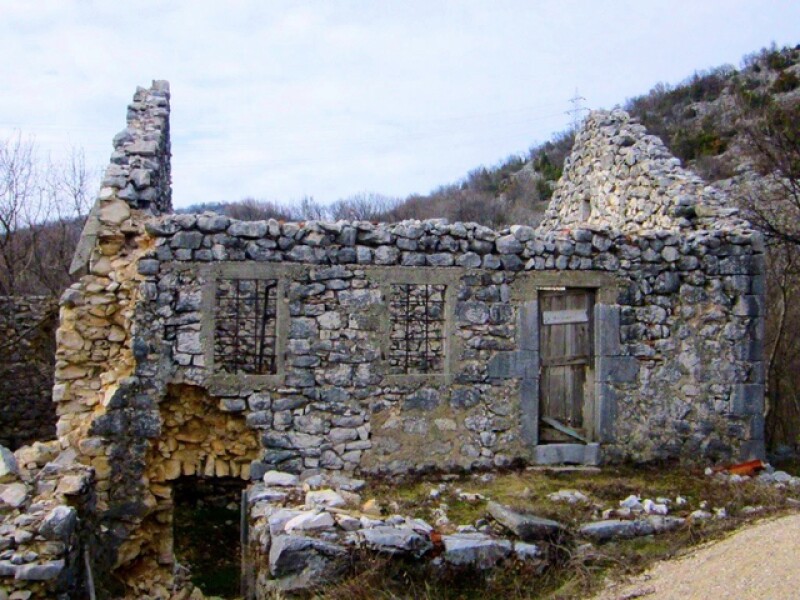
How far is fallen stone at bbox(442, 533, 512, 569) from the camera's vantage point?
698 centimetres

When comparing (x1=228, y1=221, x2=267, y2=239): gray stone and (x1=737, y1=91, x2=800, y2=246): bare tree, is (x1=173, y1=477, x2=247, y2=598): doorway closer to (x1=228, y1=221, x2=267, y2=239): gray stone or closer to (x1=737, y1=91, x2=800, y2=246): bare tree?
(x1=228, y1=221, x2=267, y2=239): gray stone

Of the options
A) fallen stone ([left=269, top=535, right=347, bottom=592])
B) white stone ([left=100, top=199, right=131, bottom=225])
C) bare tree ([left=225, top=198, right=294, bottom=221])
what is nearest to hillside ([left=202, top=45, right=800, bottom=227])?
bare tree ([left=225, top=198, right=294, bottom=221])

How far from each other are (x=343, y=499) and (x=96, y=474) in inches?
108

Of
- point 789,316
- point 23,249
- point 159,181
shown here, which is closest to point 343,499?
point 159,181

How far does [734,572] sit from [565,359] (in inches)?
178

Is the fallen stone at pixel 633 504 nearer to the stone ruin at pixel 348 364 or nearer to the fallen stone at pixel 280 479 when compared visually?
the stone ruin at pixel 348 364

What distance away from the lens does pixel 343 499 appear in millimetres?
8180

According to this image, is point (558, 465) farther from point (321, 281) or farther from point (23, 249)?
point (23, 249)

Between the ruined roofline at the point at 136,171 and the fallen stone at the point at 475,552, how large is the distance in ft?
17.0

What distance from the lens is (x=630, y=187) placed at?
12367 millimetres

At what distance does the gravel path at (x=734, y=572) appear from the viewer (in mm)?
5660

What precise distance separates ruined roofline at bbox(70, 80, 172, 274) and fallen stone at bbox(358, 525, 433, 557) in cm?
472

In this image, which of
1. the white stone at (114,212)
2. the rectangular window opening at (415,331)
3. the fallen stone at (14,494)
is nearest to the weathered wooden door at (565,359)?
the rectangular window opening at (415,331)

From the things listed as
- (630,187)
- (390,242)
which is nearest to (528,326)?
(390,242)
